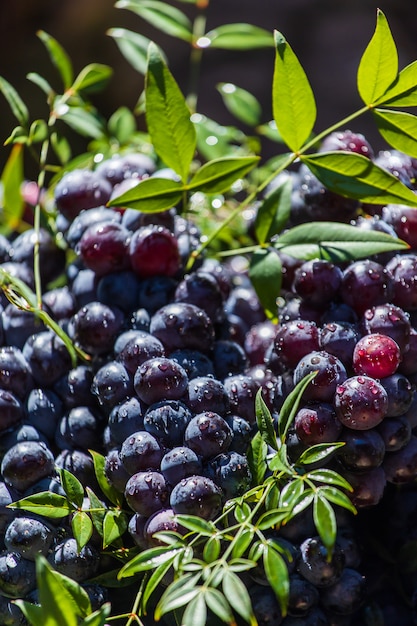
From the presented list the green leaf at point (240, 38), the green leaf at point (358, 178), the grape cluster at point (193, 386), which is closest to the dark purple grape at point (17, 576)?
the grape cluster at point (193, 386)

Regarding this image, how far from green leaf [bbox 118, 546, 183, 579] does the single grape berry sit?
17 cm

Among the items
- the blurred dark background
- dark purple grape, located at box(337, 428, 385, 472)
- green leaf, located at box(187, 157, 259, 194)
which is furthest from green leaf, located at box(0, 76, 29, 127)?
the blurred dark background

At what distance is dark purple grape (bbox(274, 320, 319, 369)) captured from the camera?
508mm

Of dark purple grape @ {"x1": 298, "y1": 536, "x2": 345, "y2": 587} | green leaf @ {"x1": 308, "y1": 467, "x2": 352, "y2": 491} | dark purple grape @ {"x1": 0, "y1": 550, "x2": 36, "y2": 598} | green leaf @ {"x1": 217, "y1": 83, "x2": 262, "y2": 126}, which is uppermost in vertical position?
green leaf @ {"x1": 217, "y1": 83, "x2": 262, "y2": 126}

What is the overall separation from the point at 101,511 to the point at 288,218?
27cm

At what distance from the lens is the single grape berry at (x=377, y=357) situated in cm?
48

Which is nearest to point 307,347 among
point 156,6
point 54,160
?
point 156,6

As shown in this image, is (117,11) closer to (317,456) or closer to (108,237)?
(108,237)

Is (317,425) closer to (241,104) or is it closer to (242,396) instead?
(242,396)

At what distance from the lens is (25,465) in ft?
1.63

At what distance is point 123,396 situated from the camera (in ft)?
1.65

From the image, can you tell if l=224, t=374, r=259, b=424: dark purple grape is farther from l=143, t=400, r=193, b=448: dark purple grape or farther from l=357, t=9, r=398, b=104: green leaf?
l=357, t=9, r=398, b=104: green leaf

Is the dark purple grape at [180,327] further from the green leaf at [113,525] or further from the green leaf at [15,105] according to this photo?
the green leaf at [15,105]

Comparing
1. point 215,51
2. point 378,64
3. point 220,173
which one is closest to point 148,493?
point 220,173
